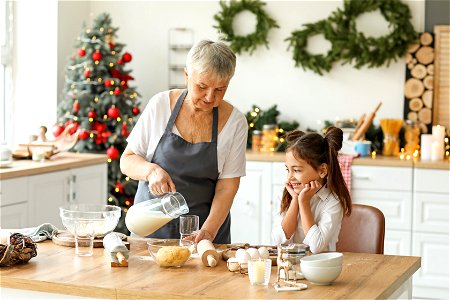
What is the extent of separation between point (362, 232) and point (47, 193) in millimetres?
2233

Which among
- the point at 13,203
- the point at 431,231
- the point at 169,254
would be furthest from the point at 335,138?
the point at 431,231

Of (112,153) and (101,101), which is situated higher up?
(101,101)

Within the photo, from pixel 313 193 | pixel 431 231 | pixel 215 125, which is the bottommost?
pixel 431 231

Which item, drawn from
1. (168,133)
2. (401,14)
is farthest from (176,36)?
(168,133)

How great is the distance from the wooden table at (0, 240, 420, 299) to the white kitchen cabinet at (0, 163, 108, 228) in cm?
173

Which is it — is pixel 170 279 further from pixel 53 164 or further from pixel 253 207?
pixel 253 207

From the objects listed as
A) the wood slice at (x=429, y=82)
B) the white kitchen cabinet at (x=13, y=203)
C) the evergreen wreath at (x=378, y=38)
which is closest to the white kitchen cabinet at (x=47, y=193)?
the white kitchen cabinet at (x=13, y=203)

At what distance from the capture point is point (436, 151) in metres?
5.46

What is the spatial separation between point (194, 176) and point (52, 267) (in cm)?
87

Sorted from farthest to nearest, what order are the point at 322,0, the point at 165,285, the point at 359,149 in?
Answer: the point at 322,0
the point at 359,149
the point at 165,285

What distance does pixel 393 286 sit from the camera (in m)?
2.54

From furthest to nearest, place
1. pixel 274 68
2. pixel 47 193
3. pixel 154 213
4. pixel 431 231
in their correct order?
pixel 274 68 → pixel 431 231 → pixel 47 193 → pixel 154 213

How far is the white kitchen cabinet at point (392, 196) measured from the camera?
5.34m

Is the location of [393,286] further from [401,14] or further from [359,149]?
[401,14]
